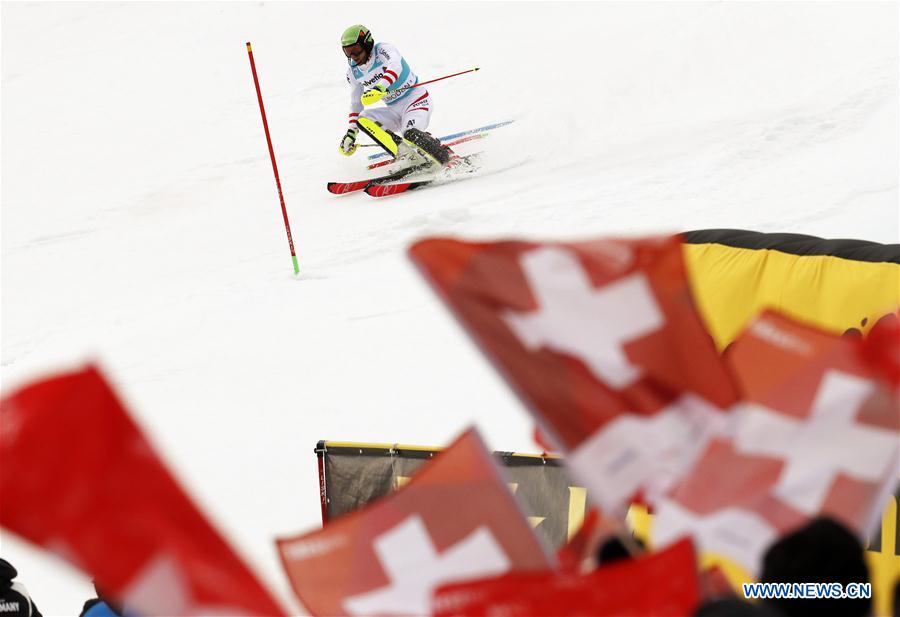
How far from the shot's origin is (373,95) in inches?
404

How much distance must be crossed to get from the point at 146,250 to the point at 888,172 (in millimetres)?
6106

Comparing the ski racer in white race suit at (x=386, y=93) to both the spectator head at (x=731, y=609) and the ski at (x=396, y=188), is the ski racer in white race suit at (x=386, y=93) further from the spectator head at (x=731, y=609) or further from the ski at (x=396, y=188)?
the spectator head at (x=731, y=609)

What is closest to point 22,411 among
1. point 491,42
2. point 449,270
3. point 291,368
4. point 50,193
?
point 449,270

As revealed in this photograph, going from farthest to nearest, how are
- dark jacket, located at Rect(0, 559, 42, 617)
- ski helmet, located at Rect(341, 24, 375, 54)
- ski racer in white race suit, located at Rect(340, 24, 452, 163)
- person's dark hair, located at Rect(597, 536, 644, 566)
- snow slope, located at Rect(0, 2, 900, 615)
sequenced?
ski racer in white race suit, located at Rect(340, 24, 452, 163)
ski helmet, located at Rect(341, 24, 375, 54)
snow slope, located at Rect(0, 2, 900, 615)
dark jacket, located at Rect(0, 559, 42, 617)
person's dark hair, located at Rect(597, 536, 644, 566)

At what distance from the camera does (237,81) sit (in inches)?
591

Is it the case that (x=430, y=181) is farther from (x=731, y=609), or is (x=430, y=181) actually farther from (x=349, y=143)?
(x=731, y=609)

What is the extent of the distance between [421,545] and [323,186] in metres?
9.22

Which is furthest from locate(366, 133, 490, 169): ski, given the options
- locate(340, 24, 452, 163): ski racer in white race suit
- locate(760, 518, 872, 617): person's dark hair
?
locate(760, 518, 872, 617): person's dark hair

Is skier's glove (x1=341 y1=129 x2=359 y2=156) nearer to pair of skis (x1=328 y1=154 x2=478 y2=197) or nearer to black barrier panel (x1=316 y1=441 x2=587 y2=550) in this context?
pair of skis (x1=328 y1=154 x2=478 y2=197)

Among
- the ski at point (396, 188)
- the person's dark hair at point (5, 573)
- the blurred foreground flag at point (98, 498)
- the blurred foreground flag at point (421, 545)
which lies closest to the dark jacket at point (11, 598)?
the person's dark hair at point (5, 573)

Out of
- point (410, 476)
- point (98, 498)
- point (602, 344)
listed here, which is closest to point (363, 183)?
point (410, 476)

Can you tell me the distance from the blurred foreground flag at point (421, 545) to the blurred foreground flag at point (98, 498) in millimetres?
504

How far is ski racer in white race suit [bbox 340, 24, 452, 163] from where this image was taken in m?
10.3

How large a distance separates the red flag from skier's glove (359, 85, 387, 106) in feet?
27.7
